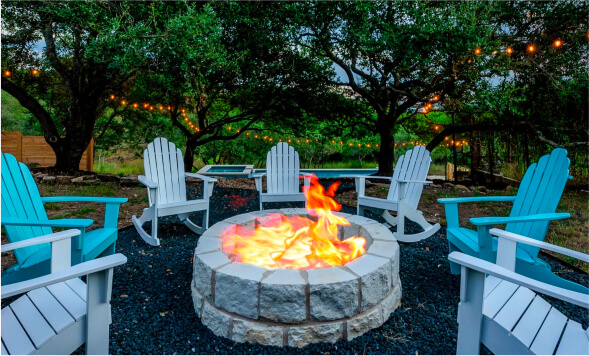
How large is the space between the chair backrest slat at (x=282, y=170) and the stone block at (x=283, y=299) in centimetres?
278

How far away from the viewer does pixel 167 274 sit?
2564 millimetres

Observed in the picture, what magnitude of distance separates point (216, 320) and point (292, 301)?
46 centimetres

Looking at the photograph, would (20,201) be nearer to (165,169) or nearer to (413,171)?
(165,169)

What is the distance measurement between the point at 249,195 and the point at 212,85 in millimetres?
2609

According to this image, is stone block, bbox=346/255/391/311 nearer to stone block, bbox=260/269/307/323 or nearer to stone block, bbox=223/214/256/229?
stone block, bbox=260/269/307/323

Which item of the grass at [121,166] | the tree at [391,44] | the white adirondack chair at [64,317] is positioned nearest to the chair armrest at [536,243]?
the white adirondack chair at [64,317]

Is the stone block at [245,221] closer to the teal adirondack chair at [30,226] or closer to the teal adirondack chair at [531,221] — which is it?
the teal adirondack chair at [30,226]

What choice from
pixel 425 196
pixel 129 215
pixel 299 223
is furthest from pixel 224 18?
pixel 425 196

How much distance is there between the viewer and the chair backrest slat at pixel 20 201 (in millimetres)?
1984

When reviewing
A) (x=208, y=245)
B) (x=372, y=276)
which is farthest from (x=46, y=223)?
(x=372, y=276)

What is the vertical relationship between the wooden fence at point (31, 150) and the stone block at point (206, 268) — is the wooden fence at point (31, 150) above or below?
above

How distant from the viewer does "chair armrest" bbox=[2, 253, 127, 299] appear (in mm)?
1016

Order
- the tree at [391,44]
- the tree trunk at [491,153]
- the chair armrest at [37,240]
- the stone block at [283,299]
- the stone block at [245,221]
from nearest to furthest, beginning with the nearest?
the chair armrest at [37,240] → the stone block at [283,299] → the stone block at [245,221] → the tree at [391,44] → the tree trunk at [491,153]

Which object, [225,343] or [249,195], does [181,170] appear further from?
[225,343]
